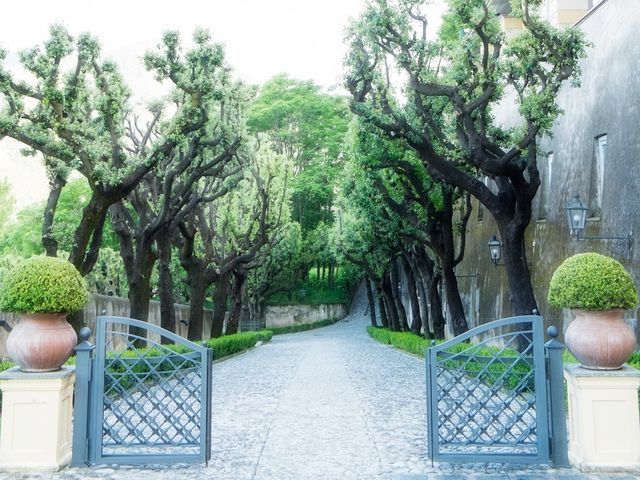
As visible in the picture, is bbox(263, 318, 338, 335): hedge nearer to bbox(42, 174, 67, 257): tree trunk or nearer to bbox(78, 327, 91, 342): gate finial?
bbox(42, 174, 67, 257): tree trunk

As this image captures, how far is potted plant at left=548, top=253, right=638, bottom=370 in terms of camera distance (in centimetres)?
594

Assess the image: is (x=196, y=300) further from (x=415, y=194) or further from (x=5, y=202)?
(x=5, y=202)

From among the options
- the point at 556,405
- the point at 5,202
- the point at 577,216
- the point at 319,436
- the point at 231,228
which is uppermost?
the point at 5,202

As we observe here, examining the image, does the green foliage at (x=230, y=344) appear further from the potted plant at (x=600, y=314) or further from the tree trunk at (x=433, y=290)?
the potted plant at (x=600, y=314)

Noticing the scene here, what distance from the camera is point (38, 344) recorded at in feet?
20.0

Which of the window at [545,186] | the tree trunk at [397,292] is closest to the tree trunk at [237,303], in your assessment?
the tree trunk at [397,292]

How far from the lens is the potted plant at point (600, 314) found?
5941 mm

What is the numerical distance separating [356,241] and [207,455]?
21961 millimetres

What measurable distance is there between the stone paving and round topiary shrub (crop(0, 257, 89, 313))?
1605 mm

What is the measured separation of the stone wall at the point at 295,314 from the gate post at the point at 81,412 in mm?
43872

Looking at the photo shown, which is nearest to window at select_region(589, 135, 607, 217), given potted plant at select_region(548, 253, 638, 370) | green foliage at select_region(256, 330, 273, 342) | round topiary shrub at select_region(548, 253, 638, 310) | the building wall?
the building wall

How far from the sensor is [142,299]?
15.4 meters

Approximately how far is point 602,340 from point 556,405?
2.53 feet

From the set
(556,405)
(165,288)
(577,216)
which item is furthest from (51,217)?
(556,405)
